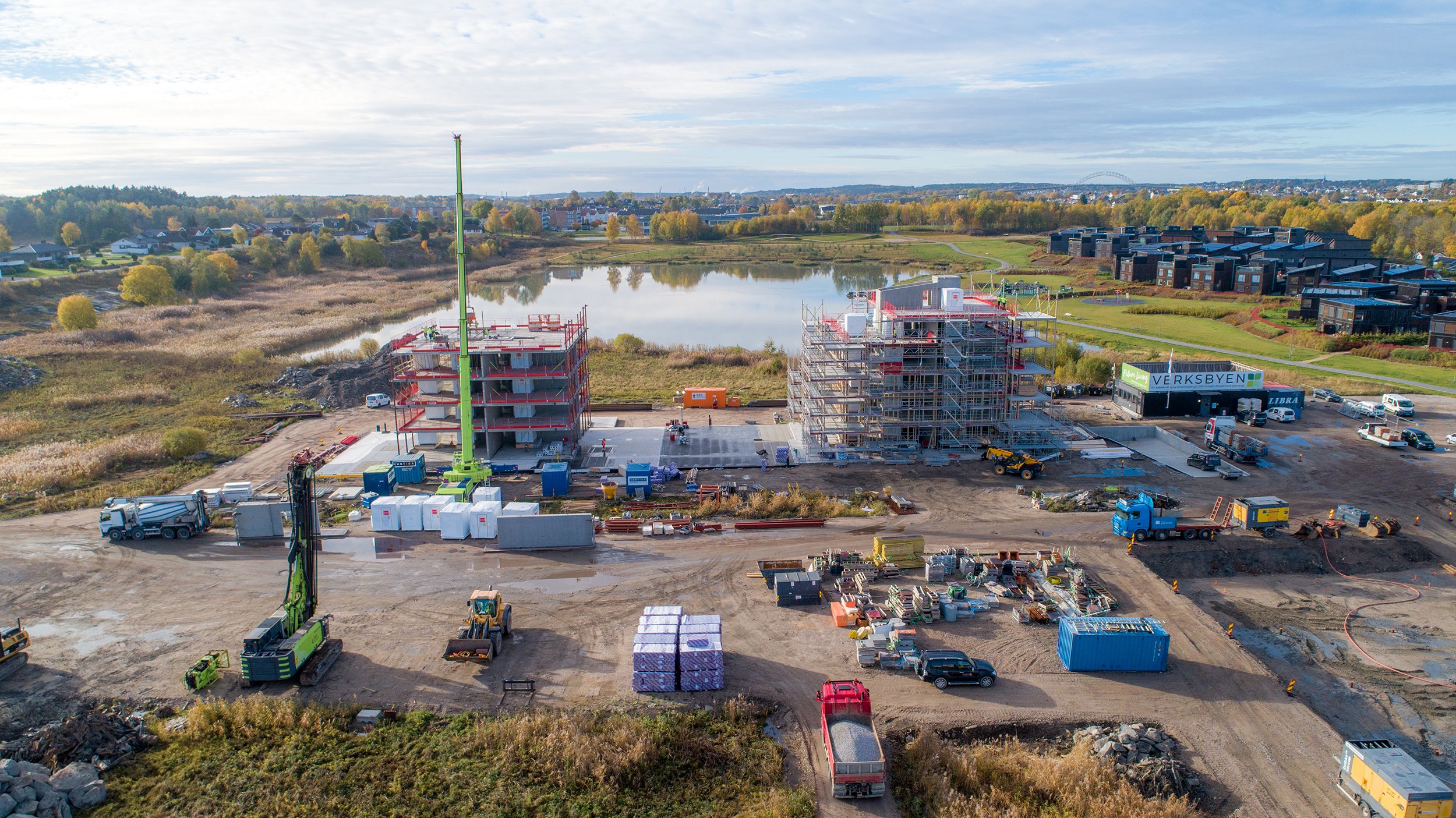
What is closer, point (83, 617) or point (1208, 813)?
Result: point (1208, 813)

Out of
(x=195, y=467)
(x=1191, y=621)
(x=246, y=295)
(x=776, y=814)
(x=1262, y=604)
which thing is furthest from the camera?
(x=246, y=295)

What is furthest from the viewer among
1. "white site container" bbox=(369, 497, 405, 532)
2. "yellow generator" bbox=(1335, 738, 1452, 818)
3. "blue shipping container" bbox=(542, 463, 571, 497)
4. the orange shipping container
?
the orange shipping container

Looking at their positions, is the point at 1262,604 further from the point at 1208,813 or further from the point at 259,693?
the point at 259,693

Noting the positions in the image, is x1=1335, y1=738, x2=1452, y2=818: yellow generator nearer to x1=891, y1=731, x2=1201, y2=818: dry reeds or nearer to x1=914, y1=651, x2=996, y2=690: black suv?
x1=891, y1=731, x2=1201, y2=818: dry reeds

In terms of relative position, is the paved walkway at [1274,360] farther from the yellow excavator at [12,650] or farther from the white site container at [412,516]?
the yellow excavator at [12,650]

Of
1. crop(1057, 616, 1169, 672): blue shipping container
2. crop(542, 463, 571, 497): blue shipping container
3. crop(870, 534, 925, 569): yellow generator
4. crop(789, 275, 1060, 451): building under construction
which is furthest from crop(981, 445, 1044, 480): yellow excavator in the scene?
crop(542, 463, 571, 497): blue shipping container

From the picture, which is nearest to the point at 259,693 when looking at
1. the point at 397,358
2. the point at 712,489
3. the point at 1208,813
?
the point at 712,489
